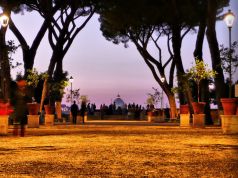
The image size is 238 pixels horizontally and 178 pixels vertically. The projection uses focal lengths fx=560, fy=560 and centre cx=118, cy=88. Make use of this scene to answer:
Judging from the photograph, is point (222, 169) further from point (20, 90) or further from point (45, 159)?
point (20, 90)

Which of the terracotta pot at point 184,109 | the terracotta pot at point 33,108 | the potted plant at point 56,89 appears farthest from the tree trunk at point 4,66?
the potted plant at point 56,89

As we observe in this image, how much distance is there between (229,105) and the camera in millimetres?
20844

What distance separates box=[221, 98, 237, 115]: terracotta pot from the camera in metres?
20.7

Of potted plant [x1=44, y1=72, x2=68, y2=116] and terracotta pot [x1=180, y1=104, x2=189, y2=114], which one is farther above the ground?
potted plant [x1=44, y1=72, x2=68, y2=116]

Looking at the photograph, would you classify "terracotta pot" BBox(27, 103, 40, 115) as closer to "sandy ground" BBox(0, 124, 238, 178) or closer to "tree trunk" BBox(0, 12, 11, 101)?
"tree trunk" BBox(0, 12, 11, 101)

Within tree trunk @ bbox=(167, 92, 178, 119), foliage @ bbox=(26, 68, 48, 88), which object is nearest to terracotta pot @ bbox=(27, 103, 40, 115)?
foliage @ bbox=(26, 68, 48, 88)

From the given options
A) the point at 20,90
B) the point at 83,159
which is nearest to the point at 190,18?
the point at 20,90

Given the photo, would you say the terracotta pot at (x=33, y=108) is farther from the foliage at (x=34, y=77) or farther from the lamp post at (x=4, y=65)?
the foliage at (x=34, y=77)

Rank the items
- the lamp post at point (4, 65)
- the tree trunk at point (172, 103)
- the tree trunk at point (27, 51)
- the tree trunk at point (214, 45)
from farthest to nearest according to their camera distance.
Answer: the tree trunk at point (172, 103)
the tree trunk at point (27, 51)
the lamp post at point (4, 65)
the tree trunk at point (214, 45)

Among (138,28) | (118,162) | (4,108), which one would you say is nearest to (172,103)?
(138,28)

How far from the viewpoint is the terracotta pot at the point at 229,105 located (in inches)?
814

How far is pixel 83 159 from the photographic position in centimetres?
1062

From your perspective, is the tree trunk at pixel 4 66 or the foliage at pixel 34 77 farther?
the foliage at pixel 34 77

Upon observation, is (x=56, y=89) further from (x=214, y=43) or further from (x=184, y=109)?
(x=214, y=43)
